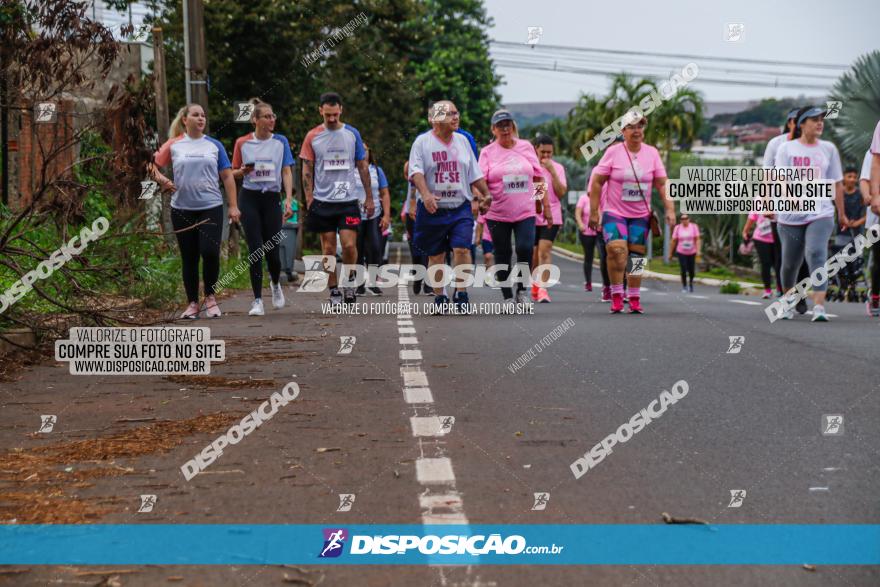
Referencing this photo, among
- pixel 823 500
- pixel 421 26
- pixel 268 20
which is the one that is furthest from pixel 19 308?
pixel 421 26

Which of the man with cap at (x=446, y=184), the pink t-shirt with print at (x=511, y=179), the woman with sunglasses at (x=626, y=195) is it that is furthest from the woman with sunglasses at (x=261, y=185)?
the woman with sunglasses at (x=626, y=195)

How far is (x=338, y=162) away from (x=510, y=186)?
187 centimetres

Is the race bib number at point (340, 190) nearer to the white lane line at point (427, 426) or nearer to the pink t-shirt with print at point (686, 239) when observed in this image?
the white lane line at point (427, 426)

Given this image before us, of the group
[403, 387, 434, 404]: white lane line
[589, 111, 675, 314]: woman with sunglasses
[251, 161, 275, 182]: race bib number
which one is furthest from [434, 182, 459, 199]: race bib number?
[403, 387, 434, 404]: white lane line

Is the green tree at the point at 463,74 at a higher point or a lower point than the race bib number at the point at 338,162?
higher

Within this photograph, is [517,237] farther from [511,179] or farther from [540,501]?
[540,501]

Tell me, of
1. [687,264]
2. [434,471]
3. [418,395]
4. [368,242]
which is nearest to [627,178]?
[368,242]

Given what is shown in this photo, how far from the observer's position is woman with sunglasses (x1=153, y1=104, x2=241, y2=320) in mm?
11703

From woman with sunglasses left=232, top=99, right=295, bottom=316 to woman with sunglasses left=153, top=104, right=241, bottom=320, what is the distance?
0.69 metres

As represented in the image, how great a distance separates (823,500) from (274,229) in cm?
904

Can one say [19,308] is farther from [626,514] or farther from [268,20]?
[268,20]

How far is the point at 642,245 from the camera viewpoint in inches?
511

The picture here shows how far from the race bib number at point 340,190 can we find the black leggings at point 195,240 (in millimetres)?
1491

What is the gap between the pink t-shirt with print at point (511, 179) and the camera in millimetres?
13414
